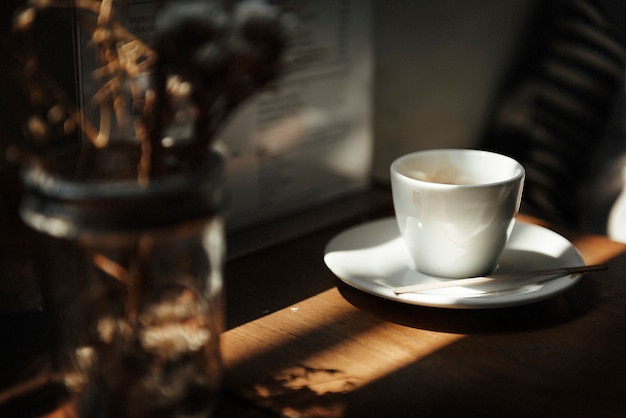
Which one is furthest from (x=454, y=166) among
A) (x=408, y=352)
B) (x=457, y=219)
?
(x=408, y=352)

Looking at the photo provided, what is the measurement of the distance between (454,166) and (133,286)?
41cm

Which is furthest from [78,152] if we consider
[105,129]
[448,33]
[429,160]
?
[448,33]

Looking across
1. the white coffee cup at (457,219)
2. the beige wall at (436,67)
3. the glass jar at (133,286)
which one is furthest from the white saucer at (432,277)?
the beige wall at (436,67)

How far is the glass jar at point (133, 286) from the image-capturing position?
40 cm

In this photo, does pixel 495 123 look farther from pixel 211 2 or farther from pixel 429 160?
pixel 211 2

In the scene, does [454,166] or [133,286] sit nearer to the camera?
[133,286]

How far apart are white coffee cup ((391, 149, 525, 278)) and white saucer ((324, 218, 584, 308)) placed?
2 cm

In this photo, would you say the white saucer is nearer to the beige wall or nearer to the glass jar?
the glass jar

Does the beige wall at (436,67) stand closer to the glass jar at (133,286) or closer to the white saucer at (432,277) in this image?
the white saucer at (432,277)

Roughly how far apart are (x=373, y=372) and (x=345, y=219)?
33cm

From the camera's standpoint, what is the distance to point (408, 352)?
1.90ft

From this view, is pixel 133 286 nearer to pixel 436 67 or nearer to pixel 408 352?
pixel 408 352

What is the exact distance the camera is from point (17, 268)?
1.98 feet

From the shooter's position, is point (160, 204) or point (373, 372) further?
point (373, 372)
